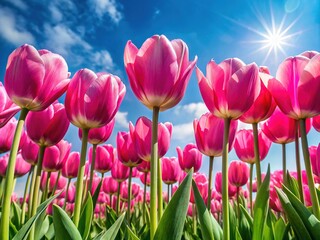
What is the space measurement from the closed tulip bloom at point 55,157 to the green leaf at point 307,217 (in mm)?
1733

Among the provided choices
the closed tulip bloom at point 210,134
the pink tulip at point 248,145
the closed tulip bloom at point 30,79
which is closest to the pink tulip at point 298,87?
the closed tulip bloom at point 210,134

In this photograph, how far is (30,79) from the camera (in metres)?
1.24

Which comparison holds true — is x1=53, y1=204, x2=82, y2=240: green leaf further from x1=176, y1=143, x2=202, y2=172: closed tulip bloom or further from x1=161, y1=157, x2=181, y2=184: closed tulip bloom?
x1=161, y1=157, x2=181, y2=184: closed tulip bloom

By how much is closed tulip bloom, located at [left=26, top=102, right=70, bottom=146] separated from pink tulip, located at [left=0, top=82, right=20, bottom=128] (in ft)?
0.73

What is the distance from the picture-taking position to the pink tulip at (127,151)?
7.80 feet

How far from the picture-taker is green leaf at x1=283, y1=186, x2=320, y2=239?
117cm

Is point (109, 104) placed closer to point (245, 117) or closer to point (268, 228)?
point (245, 117)

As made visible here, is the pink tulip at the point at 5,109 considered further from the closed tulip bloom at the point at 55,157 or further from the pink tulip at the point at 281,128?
the pink tulip at the point at 281,128

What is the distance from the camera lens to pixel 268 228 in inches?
59.7

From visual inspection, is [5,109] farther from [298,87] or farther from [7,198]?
[298,87]

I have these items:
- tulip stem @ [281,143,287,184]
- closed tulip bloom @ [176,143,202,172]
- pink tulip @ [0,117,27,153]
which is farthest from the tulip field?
closed tulip bloom @ [176,143,202,172]

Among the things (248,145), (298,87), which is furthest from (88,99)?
(248,145)

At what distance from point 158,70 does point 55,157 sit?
147cm

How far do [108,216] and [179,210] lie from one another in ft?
4.58
